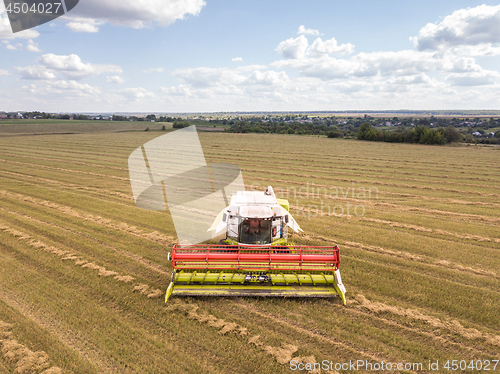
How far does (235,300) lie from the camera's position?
8742 mm

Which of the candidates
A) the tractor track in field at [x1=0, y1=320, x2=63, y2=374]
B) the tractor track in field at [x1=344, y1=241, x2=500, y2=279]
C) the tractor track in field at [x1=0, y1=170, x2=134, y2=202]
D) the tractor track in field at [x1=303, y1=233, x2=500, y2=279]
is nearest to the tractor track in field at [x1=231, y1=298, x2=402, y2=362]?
the tractor track in field at [x1=0, y1=320, x2=63, y2=374]

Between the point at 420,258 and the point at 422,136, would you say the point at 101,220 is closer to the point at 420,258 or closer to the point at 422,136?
the point at 420,258

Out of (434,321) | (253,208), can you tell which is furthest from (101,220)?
(434,321)

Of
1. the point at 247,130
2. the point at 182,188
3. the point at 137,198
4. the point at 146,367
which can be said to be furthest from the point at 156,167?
the point at 247,130

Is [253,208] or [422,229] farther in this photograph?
[422,229]

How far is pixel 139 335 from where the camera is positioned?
723 centimetres

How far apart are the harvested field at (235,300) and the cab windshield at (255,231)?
1.95 metres

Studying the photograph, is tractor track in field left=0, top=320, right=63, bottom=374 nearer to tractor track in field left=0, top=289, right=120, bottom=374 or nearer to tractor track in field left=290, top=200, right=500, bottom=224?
tractor track in field left=0, top=289, right=120, bottom=374

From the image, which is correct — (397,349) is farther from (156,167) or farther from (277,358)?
(156,167)

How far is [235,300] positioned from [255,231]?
224 cm

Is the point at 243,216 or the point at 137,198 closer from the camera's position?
the point at 243,216

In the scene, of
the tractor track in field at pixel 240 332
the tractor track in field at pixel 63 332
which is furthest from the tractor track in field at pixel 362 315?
the tractor track in field at pixel 63 332

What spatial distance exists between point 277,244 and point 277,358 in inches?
158

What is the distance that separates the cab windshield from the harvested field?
6.39 ft
